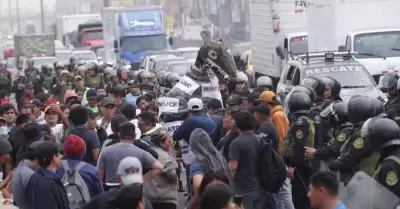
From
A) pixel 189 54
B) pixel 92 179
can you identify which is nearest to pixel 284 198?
pixel 92 179

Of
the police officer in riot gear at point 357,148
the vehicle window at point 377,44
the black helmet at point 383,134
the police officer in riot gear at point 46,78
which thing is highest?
the black helmet at point 383,134

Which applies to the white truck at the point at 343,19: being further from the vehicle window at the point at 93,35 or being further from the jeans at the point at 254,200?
the vehicle window at the point at 93,35

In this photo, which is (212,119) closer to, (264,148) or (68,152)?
(264,148)

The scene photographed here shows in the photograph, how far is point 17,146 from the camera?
12367 mm

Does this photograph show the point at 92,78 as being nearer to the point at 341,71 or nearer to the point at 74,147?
the point at 341,71

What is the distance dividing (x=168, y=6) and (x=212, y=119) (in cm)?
7454

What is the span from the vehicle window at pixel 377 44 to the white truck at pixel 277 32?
4.68 metres

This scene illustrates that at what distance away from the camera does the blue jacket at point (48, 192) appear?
8859mm

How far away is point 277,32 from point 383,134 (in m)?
24.4

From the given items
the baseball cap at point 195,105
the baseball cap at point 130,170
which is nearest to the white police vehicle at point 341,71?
the baseball cap at point 195,105

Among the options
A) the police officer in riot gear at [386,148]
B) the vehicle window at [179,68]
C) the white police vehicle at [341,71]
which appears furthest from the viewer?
the vehicle window at [179,68]

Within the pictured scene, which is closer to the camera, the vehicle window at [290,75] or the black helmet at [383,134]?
the black helmet at [383,134]

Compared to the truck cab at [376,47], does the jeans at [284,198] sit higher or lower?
lower

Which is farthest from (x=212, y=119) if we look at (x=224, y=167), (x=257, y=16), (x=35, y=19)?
(x=35, y=19)
